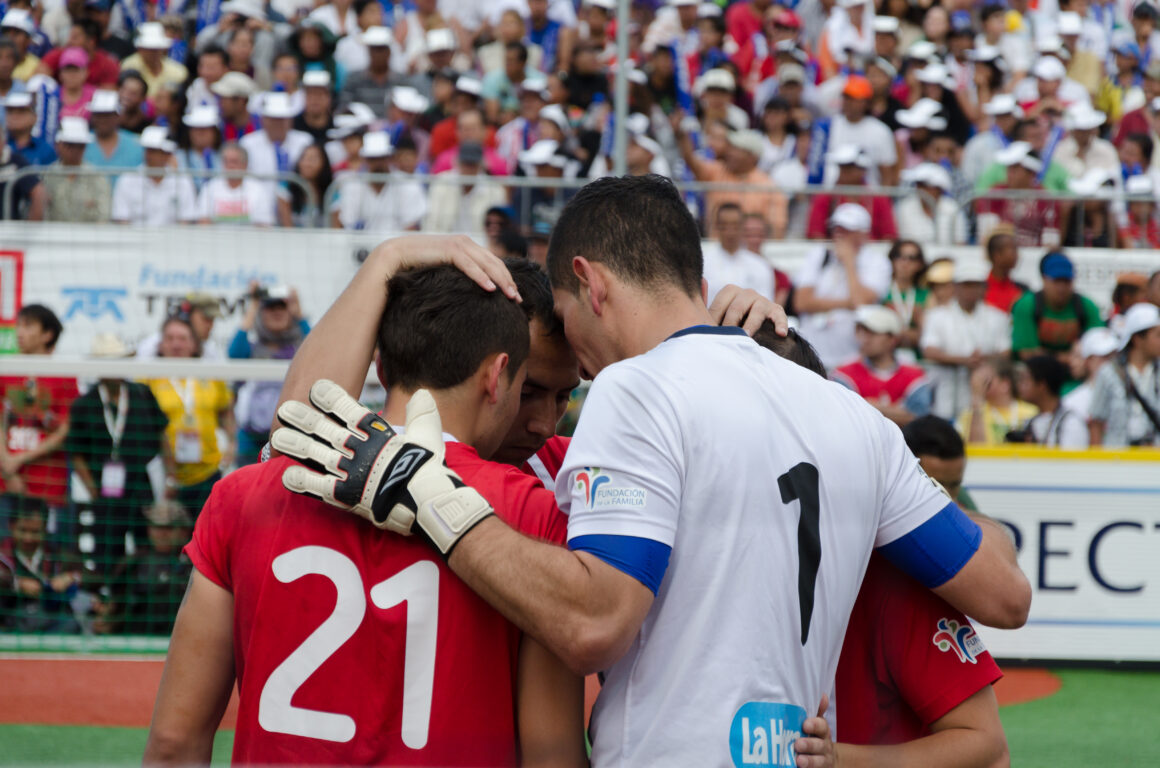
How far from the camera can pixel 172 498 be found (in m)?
7.91

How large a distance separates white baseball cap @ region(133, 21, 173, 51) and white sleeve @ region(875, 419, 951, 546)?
1157 centimetres

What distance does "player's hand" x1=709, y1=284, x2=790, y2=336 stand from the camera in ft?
9.66

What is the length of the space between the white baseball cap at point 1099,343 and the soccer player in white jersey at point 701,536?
7239mm

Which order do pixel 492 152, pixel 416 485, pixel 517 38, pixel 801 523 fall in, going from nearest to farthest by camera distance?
pixel 416 485 → pixel 801 523 → pixel 492 152 → pixel 517 38

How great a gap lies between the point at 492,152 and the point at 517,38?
2483 millimetres

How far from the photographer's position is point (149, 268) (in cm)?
956

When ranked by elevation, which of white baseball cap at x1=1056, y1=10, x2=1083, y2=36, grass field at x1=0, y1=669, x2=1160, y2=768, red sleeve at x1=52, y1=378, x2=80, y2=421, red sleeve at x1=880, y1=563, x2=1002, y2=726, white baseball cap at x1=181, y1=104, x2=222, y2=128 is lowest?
grass field at x1=0, y1=669, x2=1160, y2=768

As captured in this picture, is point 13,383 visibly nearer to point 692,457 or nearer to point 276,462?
point 276,462

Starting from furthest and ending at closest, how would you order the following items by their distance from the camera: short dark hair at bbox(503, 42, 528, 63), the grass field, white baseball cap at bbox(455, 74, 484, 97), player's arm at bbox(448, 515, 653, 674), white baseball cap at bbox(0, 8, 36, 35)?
1. short dark hair at bbox(503, 42, 528, 63)
2. white baseball cap at bbox(0, 8, 36, 35)
3. white baseball cap at bbox(455, 74, 484, 97)
4. the grass field
5. player's arm at bbox(448, 515, 653, 674)

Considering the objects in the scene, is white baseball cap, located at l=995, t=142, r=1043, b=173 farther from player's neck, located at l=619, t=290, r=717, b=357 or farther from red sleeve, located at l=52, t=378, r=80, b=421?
player's neck, located at l=619, t=290, r=717, b=357

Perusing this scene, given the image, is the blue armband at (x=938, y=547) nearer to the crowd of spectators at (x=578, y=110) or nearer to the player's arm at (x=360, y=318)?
the player's arm at (x=360, y=318)

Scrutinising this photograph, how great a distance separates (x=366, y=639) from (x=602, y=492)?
1.69ft

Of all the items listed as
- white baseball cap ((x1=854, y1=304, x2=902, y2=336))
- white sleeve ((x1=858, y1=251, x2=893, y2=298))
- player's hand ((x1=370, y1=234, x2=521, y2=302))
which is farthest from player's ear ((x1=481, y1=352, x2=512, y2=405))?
white sleeve ((x1=858, y1=251, x2=893, y2=298))

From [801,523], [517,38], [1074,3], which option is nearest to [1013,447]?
[801,523]
